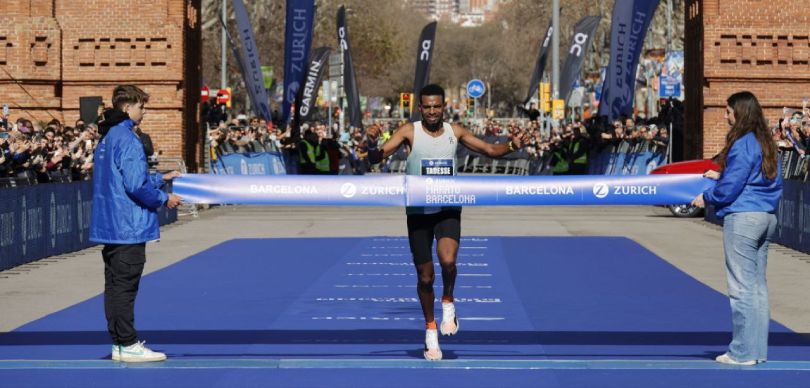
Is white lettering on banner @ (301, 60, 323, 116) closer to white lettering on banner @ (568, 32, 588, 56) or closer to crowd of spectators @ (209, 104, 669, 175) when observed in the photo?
crowd of spectators @ (209, 104, 669, 175)

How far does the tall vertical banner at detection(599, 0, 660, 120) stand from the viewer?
34906mm

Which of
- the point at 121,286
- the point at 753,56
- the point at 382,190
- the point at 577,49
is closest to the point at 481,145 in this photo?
the point at 382,190

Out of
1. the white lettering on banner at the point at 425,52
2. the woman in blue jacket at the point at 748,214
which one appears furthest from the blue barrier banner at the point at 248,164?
the woman in blue jacket at the point at 748,214

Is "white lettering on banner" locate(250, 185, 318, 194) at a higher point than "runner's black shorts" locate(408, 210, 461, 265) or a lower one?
higher

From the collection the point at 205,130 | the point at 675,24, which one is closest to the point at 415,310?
the point at 205,130

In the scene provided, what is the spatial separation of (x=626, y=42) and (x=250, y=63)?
344 inches

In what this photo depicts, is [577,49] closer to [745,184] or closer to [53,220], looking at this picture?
[53,220]

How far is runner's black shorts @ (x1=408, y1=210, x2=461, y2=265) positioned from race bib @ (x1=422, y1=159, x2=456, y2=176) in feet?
0.96

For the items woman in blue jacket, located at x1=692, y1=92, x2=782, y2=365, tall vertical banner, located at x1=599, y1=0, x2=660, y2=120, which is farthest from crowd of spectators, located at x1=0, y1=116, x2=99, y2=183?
tall vertical banner, located at x1=599, y1=0, x2=660, y2=120

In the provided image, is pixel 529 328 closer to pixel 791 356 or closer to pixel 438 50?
pixel 791 356

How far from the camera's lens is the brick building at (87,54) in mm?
32000

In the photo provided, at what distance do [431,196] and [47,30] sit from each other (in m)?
22.4
